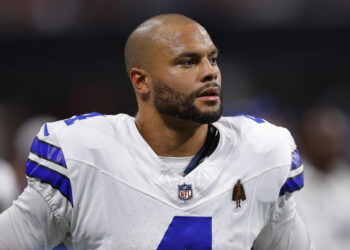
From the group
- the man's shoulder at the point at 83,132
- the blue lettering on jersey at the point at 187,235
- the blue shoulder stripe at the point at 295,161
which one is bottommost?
the blue lettering on jersey at the point at 187,235

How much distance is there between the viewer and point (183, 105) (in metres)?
2.20

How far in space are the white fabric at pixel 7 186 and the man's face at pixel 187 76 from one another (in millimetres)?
1864

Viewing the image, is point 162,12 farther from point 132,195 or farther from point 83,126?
point 132,195

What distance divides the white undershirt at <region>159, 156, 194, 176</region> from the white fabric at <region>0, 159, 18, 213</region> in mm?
1776

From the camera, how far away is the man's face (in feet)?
7.18

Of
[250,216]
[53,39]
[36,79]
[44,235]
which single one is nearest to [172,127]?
[250,216]

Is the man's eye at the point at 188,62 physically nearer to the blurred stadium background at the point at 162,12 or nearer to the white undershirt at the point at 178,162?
the white undershirt at the point at 178,162

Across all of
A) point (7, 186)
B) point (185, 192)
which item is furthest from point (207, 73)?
point (7, 186)

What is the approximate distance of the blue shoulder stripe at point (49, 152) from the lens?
2152 millimetres

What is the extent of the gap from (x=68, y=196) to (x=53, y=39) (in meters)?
5.10

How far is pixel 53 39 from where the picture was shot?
23.2ft

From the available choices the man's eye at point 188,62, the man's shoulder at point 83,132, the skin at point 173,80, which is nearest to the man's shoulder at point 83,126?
the man's shoulder at point 83,132

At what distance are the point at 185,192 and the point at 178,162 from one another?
5.4 inches

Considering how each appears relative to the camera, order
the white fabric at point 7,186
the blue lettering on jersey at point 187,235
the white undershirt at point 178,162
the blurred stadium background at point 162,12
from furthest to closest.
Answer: the blurred stadium background at point 162,12 → the white fabric at point 7,186 → the white undershirt at point 178,162 → the blue lettering on jersey at point 187,235
